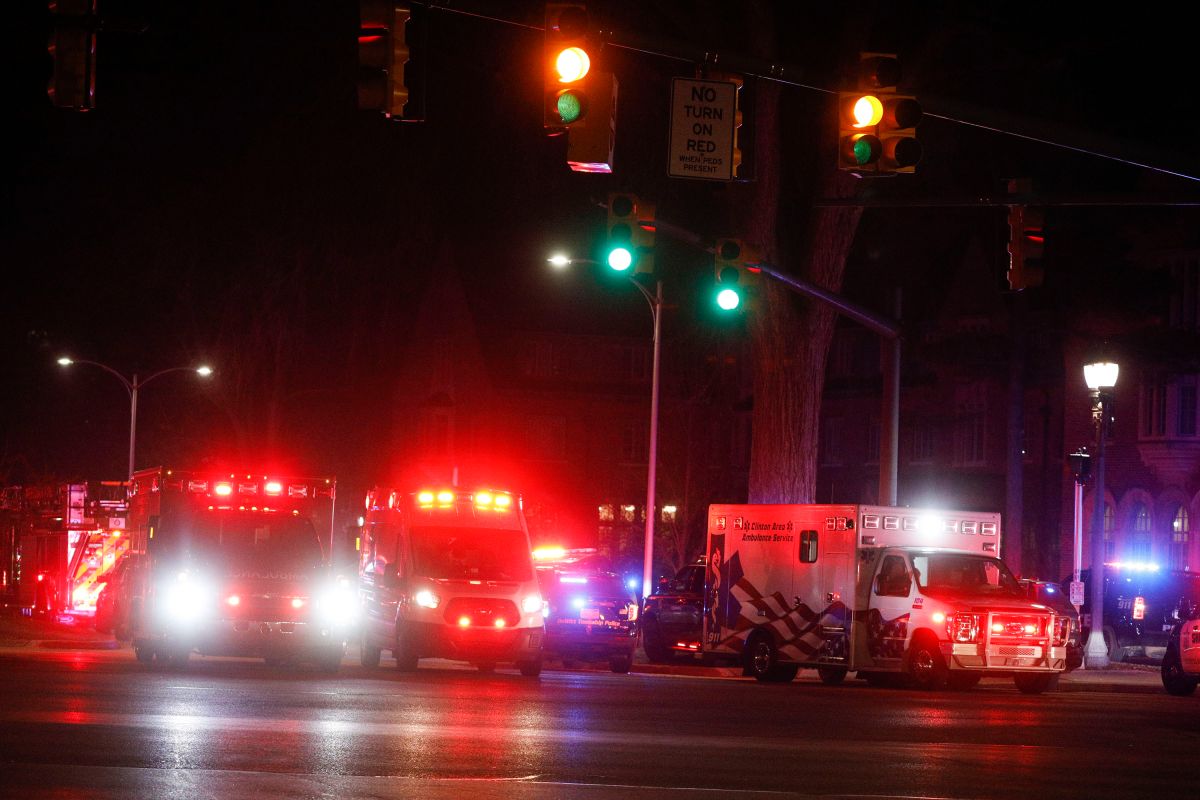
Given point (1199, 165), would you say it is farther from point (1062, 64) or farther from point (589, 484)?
point (589, 484)

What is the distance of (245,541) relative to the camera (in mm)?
26094

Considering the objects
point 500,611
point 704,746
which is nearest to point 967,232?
point 500,611

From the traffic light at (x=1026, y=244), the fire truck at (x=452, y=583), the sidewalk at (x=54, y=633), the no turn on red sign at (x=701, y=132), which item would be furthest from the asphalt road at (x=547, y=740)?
the sidewalk at (x=54, y=633)

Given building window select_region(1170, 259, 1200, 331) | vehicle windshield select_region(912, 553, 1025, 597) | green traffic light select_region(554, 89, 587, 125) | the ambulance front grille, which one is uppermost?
building window select_region(1170, 259, 1200, 331)

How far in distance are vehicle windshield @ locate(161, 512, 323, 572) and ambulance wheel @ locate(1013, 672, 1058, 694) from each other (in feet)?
33.3

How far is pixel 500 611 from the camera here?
25.5m

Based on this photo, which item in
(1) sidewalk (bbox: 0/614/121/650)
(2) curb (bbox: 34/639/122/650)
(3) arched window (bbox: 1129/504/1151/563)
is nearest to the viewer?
(2) curb (bbox: 34/639/122/650)

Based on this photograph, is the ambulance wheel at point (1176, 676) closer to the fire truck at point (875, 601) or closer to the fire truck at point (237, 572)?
the fire truck at point (875, 601)

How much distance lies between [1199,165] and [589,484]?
233ft

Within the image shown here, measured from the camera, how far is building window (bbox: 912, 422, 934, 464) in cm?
6862

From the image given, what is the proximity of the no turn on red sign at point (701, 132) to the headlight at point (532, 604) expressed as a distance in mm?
10643

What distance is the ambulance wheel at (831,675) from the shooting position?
26672 mm

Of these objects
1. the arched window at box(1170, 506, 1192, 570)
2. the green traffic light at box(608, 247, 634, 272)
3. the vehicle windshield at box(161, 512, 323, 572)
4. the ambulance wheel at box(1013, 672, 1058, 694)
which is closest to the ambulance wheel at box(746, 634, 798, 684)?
the ambulance wheel at box(1013, 672, 1058, 694)

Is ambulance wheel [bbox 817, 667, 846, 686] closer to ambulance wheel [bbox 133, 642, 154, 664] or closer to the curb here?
ambulance wheel [bbox 133, 642, 154, 664]
